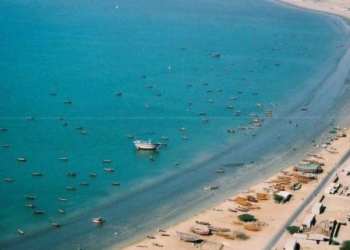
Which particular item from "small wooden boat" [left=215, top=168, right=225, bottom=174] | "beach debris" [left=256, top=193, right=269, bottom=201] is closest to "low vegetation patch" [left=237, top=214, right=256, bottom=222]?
"beach debris" [left=256, top=193, right=269, bottom=201]

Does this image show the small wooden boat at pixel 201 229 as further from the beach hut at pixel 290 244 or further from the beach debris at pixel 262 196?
the beach debris at pixel 262 196

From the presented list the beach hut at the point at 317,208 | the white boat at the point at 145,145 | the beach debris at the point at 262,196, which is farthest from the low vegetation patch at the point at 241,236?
the white boat at the point at 145,145

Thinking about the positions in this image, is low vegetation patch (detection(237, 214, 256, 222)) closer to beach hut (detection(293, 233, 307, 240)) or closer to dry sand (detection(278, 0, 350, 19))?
beach hut (detection(293, 233, 307, 240))

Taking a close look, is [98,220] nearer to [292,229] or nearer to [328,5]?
[292,229]

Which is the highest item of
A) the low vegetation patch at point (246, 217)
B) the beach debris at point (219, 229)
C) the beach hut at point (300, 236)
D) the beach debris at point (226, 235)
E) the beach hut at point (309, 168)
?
the beach hut at point (309, 168)

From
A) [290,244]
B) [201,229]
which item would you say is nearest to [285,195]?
[201,229]

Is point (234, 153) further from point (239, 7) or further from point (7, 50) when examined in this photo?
point (239, 7)
